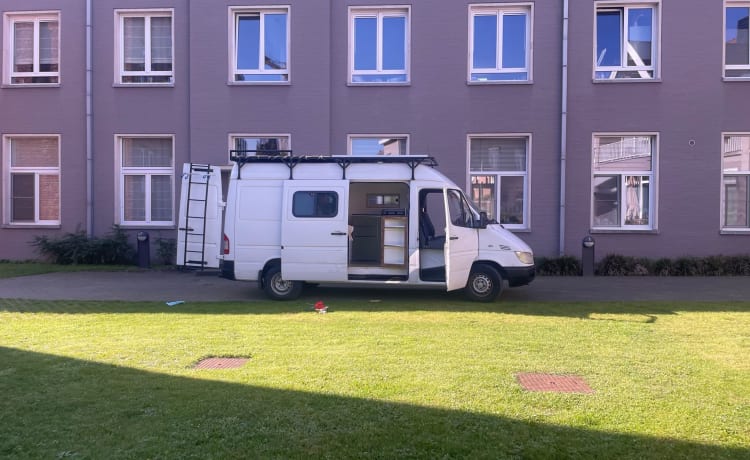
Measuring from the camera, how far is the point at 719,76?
51.4ft

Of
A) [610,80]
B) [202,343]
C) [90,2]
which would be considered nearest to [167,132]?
[90,2]

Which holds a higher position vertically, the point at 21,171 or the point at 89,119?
the point at 89,119

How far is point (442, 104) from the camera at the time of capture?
16.1 metres

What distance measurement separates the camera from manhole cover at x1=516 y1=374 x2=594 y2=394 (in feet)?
18.2

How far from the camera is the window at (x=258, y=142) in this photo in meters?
16.5

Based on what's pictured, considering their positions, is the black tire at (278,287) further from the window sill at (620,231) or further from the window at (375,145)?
the window sill at (620,231)

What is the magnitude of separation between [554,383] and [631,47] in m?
13.1

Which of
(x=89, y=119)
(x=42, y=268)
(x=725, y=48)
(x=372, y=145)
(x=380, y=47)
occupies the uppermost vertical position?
(x=380, y=47)

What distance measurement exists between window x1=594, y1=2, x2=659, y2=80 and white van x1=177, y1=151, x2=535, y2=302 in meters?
7.52

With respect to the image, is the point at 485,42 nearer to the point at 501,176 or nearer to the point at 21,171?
the point at 501,176

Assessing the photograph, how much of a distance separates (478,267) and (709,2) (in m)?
10.6

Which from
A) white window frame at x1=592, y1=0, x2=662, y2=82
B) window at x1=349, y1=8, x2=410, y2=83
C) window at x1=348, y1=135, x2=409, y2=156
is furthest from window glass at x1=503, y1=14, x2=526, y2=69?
window at x1=348, y1=135, x2=409, y2=156

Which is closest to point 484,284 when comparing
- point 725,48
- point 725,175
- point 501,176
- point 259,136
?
point 501,176

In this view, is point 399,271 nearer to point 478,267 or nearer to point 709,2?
point 478,267
